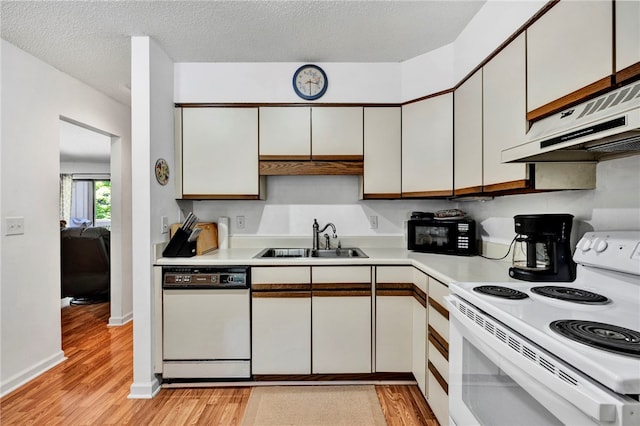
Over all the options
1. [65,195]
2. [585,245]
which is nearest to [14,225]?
[585,245]

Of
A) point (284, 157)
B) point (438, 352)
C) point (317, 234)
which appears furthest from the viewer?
point (317, 234)

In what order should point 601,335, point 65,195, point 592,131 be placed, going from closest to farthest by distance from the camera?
point 601,335 < point 592,131 < point 65,195

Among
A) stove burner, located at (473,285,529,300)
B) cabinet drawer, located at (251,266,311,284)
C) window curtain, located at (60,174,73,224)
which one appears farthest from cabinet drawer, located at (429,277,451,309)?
window curtain, located at (60,174,73,224)

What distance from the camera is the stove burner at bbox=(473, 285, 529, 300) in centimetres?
120

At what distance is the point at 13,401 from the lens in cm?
207

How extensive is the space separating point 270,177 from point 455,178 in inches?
60.1

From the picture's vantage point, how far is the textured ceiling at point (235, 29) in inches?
75.5

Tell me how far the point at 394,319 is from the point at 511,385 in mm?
1253

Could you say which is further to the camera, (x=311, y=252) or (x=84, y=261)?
(x=84, y=261)

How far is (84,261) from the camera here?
3.94 m

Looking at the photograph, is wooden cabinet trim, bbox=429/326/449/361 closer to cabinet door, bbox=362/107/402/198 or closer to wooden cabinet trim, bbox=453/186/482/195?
wooden cabinet trim, bbox=453/186/482/195

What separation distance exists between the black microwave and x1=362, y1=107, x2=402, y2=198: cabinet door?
0.32 metres

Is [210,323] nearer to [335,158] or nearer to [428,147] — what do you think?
[335,158]

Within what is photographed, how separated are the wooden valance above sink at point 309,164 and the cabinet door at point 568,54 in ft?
4.30
